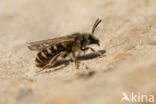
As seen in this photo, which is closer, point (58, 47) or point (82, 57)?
point (58, 47)

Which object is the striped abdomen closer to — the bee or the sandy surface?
the bee

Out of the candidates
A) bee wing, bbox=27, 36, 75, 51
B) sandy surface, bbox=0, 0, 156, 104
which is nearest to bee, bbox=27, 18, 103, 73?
bee wing, bbox=27, 36, 75, 51

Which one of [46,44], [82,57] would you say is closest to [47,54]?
[46,44]

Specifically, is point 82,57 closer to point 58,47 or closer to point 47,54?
point 58,47

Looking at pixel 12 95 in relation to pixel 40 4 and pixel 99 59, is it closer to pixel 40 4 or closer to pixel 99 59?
pixel 99 59

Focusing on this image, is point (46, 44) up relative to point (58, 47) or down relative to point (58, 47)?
up

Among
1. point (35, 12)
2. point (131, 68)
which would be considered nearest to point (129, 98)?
point (131, 68)

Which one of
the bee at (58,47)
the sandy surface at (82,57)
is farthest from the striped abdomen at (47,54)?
the sandy surface at (82,57)
